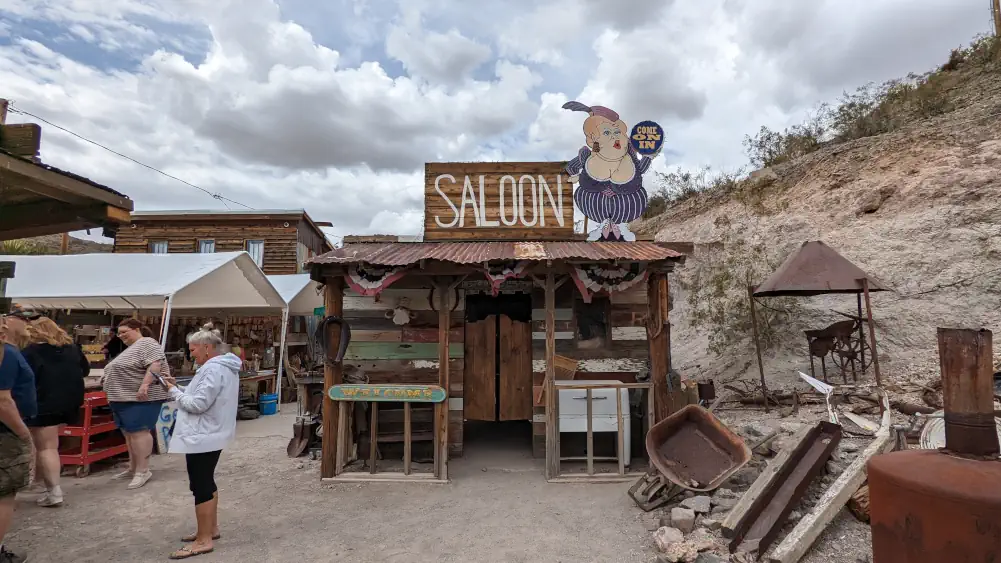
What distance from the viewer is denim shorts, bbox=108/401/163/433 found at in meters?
5.45

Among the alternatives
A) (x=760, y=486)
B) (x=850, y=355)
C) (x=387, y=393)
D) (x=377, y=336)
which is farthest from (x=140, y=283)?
(x=850, y=355)

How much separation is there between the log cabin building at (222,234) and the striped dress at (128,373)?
13.5m

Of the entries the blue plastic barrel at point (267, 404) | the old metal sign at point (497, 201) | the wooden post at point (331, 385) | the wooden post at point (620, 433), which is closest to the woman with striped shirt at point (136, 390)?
the wooden post at point (331, 385)

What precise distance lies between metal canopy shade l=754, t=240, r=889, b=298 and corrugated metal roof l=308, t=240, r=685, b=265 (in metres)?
1.67

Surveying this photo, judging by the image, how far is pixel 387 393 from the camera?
18.9ft

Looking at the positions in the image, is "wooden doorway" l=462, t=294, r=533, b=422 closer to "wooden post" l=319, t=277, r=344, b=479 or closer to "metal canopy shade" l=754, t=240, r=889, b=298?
"wooden post" l=319, t=277, r=344, b=479

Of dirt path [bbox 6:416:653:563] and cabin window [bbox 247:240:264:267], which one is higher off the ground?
cabin window [bbox 247:240:264:267]

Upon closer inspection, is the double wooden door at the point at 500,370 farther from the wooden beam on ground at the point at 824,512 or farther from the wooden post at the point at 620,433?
the wooden beam on ground at the point at 824,512

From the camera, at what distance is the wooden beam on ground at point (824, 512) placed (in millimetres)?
3342

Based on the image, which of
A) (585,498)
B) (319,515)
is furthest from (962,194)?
(319,515)

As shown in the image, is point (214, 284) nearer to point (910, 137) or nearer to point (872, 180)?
point (872, 180)

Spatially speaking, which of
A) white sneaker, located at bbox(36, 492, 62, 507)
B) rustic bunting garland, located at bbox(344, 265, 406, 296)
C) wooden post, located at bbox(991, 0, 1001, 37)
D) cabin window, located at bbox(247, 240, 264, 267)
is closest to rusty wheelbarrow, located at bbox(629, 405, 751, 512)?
rustic bunting garland, located at bbox(344, 265, 406, 296)

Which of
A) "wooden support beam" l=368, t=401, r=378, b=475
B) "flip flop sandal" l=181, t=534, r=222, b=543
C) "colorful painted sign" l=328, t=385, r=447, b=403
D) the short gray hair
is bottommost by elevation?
"flip flop sandal" l=181, t=534, r=222, b=543

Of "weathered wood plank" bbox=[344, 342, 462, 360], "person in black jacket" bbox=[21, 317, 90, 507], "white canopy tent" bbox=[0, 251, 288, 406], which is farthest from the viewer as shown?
"white canopy tent" bbox=[0, 251, 288, 406]
